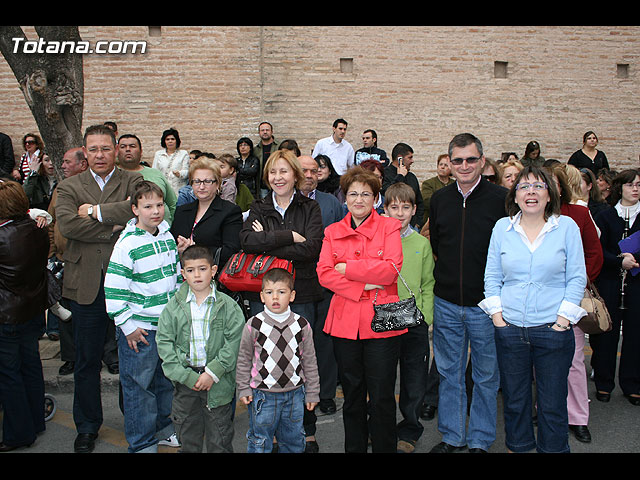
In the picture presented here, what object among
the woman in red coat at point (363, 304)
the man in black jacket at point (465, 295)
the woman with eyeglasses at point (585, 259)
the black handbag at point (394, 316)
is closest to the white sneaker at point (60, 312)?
the woman in red coat at point (363, 304)

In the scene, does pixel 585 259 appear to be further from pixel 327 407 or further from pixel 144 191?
pixel 144 191

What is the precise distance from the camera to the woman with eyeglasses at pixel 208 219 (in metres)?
4.47

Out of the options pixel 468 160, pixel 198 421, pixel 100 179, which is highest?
pixel 468 160

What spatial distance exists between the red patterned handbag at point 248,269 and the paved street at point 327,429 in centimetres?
130

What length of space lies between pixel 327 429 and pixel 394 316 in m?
1.58

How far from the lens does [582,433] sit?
4.45m

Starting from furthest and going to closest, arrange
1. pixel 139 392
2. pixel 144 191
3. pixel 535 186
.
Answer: pixel 139 392 < pixel 144 191 < pixel 535 186

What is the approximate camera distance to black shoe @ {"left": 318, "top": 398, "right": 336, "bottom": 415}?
5.00 m

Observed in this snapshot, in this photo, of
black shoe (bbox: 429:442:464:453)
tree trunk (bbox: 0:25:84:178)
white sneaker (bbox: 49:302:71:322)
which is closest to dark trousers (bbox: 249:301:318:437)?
black shoe (bbox: 429:442:464:453)

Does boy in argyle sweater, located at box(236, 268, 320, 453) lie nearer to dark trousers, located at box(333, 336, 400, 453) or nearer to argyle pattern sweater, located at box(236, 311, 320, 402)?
argyle pattern sweater, located at box(236, 311, 320, 402)

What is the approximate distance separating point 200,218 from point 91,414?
1.77m

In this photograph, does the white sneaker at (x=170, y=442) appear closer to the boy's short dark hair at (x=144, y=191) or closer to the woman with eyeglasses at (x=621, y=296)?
the boy's short dark hair at (x=144, y=191)

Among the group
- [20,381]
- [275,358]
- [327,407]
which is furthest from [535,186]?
[20,381]
